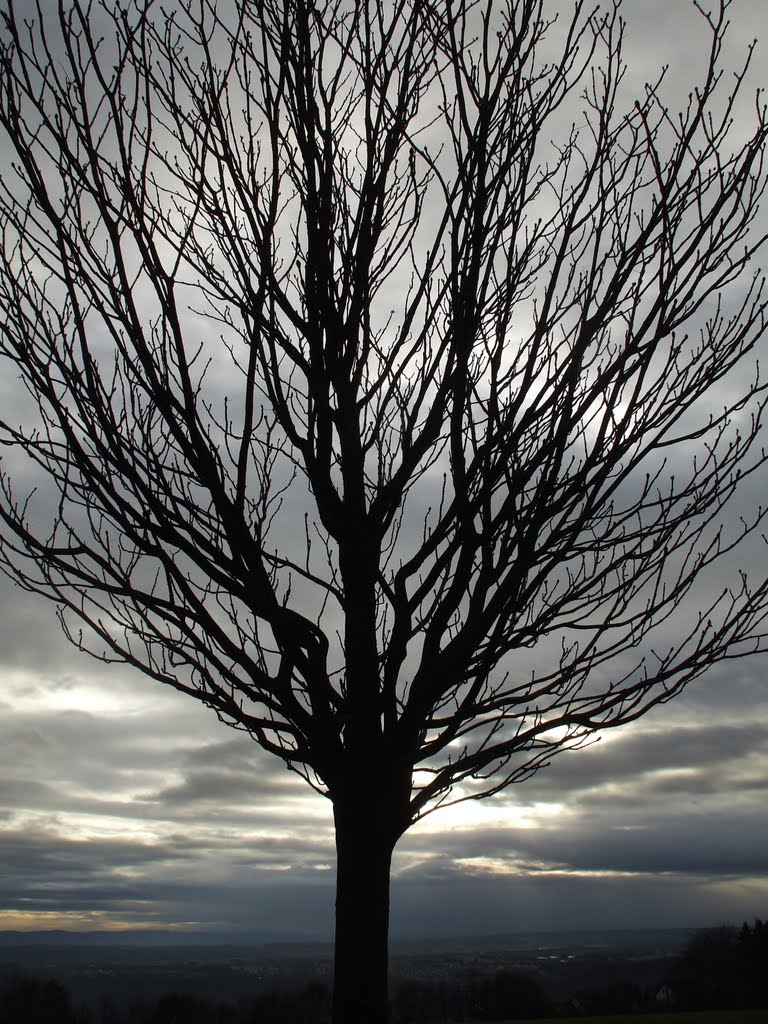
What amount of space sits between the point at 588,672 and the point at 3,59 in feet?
12.0

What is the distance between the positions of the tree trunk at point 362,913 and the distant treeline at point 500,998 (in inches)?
524

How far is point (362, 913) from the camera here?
308 centimetres

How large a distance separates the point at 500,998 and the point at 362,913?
20179 mm

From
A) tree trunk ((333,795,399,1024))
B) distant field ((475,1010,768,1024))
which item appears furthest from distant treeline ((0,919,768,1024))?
tree trunk ((333,795,399,1024))

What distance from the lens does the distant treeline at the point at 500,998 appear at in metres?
16.8

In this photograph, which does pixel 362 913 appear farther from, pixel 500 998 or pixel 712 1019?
pixel 500 998

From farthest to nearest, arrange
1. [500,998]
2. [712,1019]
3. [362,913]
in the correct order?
1. [500,998]
2. [712,1019]
3. [362,913]

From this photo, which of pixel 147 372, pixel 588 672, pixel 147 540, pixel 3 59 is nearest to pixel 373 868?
pixel 588 672

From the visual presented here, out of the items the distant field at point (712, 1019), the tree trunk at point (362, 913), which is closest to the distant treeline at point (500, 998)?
the distant field at point (712, 1019)

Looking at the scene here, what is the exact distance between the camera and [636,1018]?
10.0 metres

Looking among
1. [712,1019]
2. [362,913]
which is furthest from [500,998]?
[362,913]

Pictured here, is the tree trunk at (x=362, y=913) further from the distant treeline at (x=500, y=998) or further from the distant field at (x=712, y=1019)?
the distant treeline at (x=500, y=998)

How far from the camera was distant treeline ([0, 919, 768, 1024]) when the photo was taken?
16828 millimetres

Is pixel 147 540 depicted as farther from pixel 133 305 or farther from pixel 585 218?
pixel 585 218
